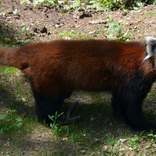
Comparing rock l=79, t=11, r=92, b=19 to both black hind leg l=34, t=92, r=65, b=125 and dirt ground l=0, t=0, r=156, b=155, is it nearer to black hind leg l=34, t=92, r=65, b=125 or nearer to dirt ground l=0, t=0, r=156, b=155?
dirt ground l=0, t=0, r=156, b=155

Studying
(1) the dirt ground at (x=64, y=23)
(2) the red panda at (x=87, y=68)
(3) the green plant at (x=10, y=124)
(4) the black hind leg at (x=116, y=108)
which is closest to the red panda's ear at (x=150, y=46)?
(2) the red panda at (x=87, y=68)

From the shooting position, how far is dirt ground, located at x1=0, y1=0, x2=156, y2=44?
6.27 meters

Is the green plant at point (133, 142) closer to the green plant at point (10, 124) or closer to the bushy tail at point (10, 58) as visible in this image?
the green plant at point (10, 124)

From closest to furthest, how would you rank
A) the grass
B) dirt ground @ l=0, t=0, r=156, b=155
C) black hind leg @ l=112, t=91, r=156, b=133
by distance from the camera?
the grass
black hind leg @ l=112, t=91, r=156, b=133
dirt ground @ l=0, t=0, r=156, b=155

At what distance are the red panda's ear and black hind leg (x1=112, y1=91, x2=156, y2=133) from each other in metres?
0.68

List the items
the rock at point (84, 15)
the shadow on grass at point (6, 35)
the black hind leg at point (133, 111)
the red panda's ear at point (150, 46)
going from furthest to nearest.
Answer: the rock at point (84, 15), the shadow on grass at point (6, 35), the black hind leg at point (133, 111), the red panda's ear at point (150, 46)

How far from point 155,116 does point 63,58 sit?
2128 mm

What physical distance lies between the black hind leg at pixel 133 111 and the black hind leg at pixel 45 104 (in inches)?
42.5

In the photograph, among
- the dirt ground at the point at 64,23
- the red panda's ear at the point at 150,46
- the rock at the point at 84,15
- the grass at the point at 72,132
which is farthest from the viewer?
the rock at the point at 84,15

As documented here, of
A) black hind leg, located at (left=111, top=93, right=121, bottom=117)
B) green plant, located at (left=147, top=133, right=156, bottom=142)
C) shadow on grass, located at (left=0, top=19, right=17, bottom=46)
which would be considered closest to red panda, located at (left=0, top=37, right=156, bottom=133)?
green plant, located at (left=147, top=133, right=156, bottom=142)

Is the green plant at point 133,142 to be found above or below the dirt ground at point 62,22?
below

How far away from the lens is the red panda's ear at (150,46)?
3168mm

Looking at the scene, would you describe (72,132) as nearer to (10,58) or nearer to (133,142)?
(133,142)

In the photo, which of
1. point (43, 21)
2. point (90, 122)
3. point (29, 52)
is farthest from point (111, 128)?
point (43, 21)
